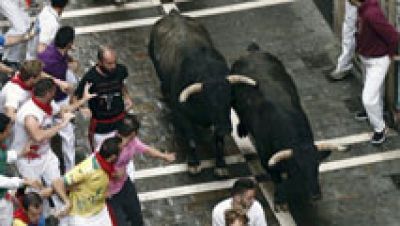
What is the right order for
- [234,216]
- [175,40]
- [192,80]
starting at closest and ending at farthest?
[234,216] < [192,80] < [175,40]

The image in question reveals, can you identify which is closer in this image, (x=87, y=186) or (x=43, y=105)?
(x=87, y=186)

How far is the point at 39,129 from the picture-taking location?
13.6m

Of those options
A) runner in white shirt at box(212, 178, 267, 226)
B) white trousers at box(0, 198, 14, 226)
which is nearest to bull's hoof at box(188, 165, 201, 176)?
runner in white shirt at box(212, 178, 267, 226)

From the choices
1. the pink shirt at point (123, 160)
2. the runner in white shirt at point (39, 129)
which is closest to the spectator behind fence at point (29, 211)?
the pink shirt at point (123, 160)

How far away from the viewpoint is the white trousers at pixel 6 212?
12656 millimetres

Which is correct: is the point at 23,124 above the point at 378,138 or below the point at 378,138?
above

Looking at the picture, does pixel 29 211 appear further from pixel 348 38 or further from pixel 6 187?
pixel 348 38

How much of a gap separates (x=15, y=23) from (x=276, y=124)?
6.02 m

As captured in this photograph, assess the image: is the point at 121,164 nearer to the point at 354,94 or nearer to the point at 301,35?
the point at 354,94

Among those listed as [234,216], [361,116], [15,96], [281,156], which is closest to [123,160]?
[234,216]

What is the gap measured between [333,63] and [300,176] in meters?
5.20

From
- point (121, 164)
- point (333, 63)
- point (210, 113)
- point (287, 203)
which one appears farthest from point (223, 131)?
point (333, 63)

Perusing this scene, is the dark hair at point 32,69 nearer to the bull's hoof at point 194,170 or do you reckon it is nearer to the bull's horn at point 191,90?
the bull's horn at point 191,90

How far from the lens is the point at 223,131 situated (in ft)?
49.9
